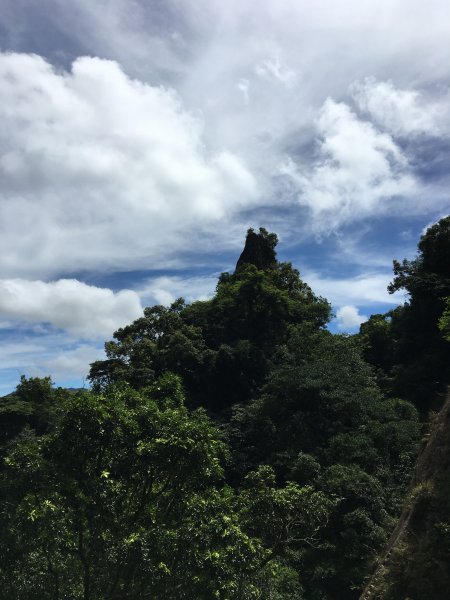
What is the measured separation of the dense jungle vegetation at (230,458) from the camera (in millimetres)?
8641

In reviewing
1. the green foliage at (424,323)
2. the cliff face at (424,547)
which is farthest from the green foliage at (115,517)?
the green foliage at (424,323)

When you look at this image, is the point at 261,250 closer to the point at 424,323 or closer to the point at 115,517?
the point at 424,323

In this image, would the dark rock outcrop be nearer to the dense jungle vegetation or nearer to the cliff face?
the dense jungle vegetation

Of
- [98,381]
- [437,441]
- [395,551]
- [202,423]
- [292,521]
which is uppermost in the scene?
[98,381]

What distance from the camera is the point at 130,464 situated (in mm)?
9172

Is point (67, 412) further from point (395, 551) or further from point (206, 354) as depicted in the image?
point (206, 354)

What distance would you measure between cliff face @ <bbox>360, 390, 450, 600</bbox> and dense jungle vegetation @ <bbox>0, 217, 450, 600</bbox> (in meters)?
0.07

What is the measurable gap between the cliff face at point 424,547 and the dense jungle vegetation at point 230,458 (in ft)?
0.22

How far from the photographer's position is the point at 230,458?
12047 millimetres

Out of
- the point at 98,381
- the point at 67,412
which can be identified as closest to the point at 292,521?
the point at 67,412

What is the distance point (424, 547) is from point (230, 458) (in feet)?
16.0

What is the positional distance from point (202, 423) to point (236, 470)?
→ 16.4 meters

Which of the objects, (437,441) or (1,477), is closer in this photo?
(1,477)

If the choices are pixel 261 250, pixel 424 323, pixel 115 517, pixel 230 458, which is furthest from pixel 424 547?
pixel 261 250
